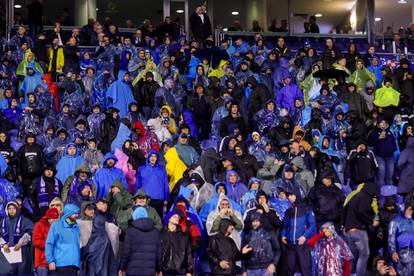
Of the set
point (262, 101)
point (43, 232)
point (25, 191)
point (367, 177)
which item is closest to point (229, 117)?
point (262, 101)

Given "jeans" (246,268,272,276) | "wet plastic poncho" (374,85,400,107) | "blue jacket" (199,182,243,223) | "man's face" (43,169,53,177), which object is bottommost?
"jeans" (246,268,272,276)

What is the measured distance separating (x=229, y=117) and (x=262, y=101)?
151 cm

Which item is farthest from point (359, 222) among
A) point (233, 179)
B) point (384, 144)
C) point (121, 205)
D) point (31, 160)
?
point (31, 160)

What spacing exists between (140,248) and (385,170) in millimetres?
7018

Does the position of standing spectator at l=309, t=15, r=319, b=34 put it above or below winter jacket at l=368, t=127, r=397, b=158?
above

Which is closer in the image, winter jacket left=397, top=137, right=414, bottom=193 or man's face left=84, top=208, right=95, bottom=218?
man's face left=84, top=208, right=95, bottom=218

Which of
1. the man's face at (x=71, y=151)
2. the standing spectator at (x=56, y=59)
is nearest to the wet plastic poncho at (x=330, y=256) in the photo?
the man's face at (x=71, y=151)

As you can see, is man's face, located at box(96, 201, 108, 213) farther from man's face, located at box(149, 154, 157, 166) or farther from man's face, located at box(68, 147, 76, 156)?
man's face, located at box(68, 147, 76, 156)

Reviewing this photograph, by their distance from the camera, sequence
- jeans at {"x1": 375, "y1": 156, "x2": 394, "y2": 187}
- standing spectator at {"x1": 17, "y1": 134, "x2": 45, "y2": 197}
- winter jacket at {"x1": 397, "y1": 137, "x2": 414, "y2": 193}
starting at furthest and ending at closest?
jeans at {"x1": 375, "y1": 156, "x2": 394, "y2": 187}
winter jacket at {"x1": 397, "y1": 137, "x2": 414, "y2": 193}
standing spectator at {"x1": 17, "y1": 134, "x2": 45, "y2": 197}

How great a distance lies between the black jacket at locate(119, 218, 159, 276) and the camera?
14.7 metres

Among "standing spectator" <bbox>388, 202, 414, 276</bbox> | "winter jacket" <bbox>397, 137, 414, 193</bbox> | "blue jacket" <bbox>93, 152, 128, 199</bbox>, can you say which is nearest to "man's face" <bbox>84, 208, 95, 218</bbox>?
"blue jacket" <bbox>93, 152, 128, 199</bbox>

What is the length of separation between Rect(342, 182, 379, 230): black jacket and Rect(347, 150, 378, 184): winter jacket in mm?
1783

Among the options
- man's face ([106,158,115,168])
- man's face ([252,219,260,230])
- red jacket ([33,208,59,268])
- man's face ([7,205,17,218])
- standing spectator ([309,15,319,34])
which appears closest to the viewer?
red jacket ([33,208,59,268])

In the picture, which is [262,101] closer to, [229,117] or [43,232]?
[229,117]
